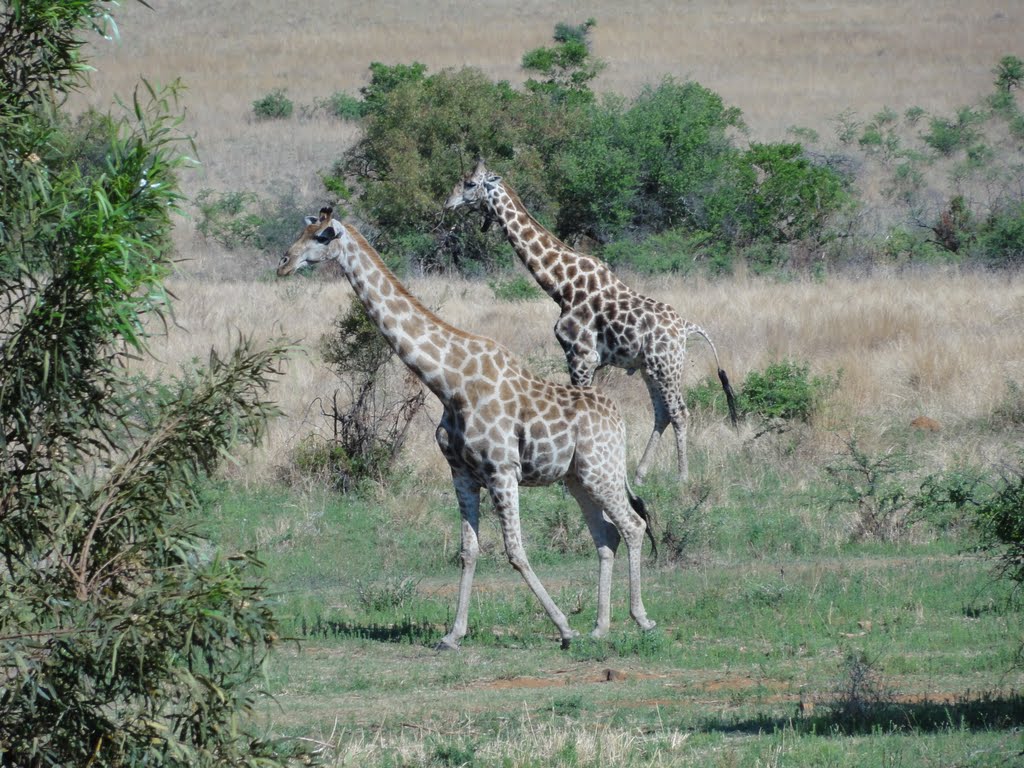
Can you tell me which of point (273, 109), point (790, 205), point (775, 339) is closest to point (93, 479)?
point (775, 339)

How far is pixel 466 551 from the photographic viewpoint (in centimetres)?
973

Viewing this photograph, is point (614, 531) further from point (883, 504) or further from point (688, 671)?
point (883, 504)

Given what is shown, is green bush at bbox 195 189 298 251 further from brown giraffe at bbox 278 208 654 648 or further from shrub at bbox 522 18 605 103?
brown giraffe at bbox 278 208 654 648

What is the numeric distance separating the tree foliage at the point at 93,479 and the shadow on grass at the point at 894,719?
3.21 m

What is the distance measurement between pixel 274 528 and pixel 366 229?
1577cm

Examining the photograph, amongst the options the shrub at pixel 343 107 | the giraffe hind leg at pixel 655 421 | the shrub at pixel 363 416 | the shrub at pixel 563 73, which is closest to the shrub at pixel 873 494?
the giraffe hind leg at pixel 655 421

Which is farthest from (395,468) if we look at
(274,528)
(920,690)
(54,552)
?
(54,552)

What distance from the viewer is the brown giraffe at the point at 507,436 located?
952cm

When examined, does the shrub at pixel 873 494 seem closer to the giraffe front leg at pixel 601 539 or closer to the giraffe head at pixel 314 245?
the giraffe front leg at pixel 601 539

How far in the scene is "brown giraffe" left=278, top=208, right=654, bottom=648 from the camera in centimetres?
952

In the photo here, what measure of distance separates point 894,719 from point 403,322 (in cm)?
424

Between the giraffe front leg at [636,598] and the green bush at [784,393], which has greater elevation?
the green bush at [784,393]

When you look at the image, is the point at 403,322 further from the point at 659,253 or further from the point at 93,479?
the point at 659,253

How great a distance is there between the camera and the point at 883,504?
11.8 m
